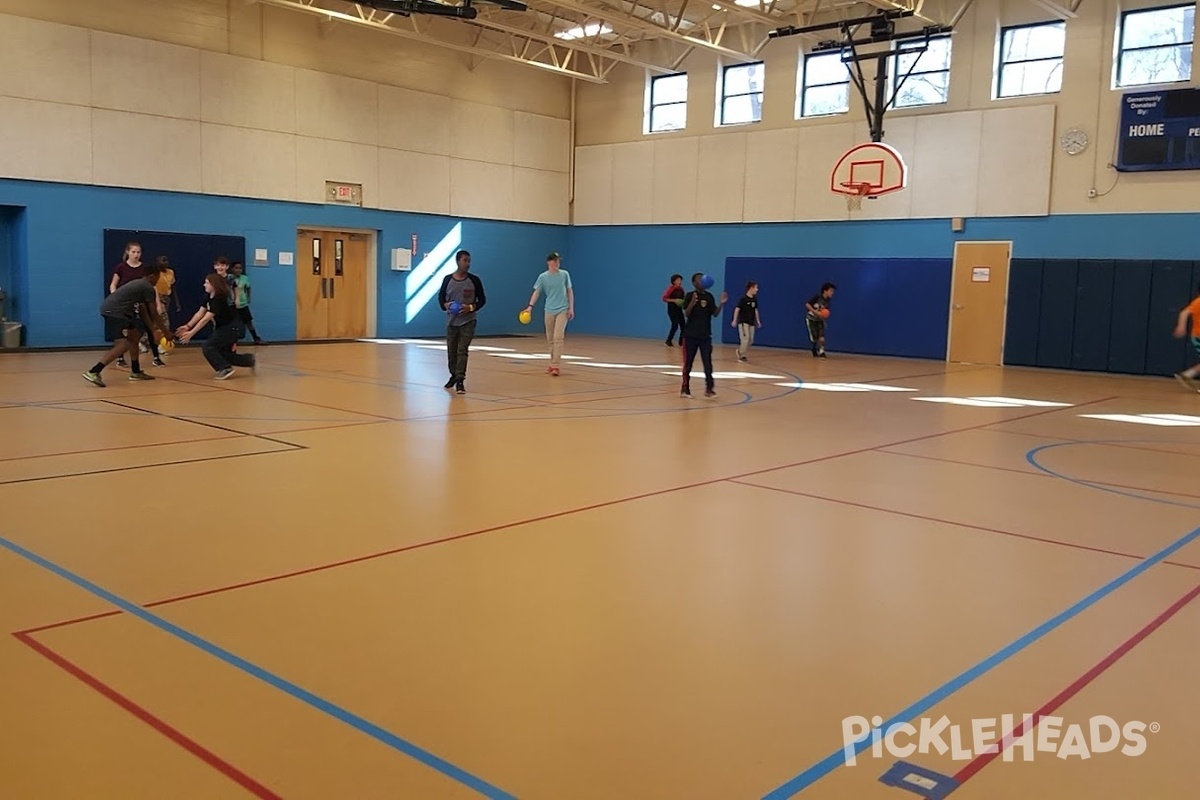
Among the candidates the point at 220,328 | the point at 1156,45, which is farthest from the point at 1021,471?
the point at 1156,45

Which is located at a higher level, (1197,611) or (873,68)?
(873,68)

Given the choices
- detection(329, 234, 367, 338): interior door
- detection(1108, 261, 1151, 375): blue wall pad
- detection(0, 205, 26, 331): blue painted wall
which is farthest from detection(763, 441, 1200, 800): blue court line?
detection(329, 234, 367, 338): interior door

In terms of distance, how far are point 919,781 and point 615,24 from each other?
68.9ft

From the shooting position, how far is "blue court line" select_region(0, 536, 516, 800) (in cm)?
301

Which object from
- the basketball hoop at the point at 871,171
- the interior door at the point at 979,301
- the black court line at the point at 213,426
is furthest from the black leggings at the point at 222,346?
the interior door at the point at 979,301

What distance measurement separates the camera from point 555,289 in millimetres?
14969

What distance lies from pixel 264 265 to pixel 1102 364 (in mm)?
17251

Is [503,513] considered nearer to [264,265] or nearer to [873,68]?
[264,265]

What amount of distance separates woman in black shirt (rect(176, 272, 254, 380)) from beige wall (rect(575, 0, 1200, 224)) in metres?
A: 14.2

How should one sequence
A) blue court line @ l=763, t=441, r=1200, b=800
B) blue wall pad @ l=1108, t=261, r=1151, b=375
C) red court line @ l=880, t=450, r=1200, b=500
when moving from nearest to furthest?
1. blue court line @ l=763, t=441, r=1200, b=800
2. red court line @ l=880, t=450, r=1200, b=500
3. blue wall pad @ l=1108, t=261, r=1151, b=375

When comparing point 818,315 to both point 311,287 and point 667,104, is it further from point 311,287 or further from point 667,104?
point 311,287

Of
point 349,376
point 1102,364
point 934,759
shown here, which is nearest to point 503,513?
point 934,759

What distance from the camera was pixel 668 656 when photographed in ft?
13.3

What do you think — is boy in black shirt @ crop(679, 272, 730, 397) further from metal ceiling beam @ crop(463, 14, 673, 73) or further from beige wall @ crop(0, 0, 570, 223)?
beige wall @ crop(0, 0, 570, 223)
